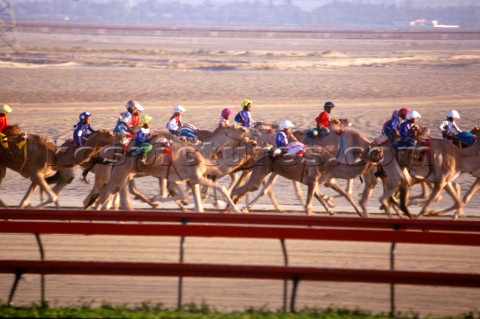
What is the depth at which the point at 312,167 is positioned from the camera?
14922mm

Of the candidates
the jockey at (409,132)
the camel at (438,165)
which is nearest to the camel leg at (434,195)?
the camel at (438,165)

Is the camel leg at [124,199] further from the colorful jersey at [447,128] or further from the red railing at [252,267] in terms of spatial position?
the colorful jersey at [447,128]

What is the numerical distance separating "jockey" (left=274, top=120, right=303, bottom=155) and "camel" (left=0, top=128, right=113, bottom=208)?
3111mm

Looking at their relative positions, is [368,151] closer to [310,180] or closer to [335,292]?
[310,180]

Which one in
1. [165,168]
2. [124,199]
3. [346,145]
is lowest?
[124,199]

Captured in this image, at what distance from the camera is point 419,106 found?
31.8m

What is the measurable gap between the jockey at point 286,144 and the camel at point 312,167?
17 cm

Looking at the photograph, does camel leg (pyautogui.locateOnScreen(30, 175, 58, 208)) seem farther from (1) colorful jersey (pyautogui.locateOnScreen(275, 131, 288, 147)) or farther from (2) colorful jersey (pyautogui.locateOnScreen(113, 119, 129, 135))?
(1) colorful jersey (pyautogui.locateOnScreen(275, 131, 288, 147))

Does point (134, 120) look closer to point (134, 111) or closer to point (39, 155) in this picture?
point (134, 111)

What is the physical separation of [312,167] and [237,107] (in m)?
14.0

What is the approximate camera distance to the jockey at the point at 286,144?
14.9 meters

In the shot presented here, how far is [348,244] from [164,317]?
172 inches

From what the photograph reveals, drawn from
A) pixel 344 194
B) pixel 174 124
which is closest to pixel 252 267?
pixel 344 194

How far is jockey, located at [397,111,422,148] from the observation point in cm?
1509
